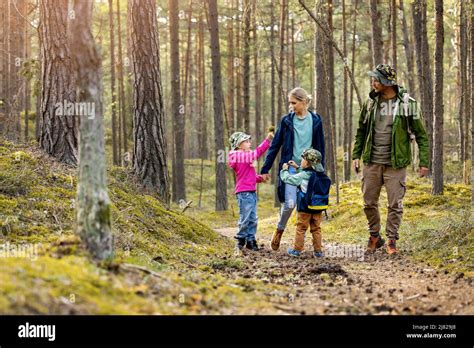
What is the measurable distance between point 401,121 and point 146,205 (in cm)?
420

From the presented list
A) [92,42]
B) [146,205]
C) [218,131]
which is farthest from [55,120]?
[218,131]

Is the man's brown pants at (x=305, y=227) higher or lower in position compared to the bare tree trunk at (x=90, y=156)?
lower

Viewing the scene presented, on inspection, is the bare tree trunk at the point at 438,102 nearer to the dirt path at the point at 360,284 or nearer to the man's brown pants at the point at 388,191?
the man's brown pants at the point at 388,191

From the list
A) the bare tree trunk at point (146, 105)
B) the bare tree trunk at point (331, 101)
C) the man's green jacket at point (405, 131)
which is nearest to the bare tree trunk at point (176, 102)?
the bare tree trunk at point (331, 101)

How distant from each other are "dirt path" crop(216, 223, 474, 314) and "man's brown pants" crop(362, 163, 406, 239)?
0.48 meters

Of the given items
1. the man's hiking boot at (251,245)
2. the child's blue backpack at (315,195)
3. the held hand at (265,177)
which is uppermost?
the held hand at (265,177)

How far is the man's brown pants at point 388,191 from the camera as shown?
323 inches

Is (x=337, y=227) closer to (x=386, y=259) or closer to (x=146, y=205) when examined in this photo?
(x=386, y=259)

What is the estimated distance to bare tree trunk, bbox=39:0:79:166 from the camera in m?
8.45

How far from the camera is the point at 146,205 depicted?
27.8ft

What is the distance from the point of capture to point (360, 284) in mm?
5914

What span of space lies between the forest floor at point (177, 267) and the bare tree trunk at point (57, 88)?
34 centimetres

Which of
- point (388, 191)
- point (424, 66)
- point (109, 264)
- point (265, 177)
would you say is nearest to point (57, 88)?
point (265, 177)
